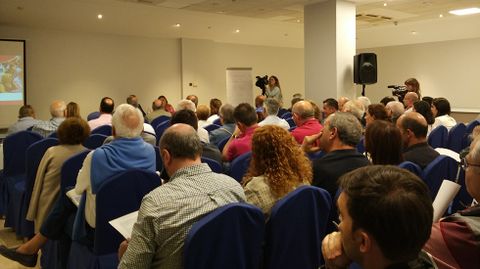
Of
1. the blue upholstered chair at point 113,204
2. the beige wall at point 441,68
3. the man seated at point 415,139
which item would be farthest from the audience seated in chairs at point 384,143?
the beige wall at point 441,68

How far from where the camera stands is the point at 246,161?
3.31 meters

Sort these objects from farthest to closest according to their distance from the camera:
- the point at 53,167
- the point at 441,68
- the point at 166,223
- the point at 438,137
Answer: the point at 441,68 < the point at 438,137 < the point at 53,167 < the point at 166,223

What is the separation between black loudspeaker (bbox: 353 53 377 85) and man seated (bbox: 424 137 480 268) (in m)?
8.05

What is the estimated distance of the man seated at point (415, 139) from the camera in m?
3.40

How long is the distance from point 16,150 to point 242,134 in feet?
7.86

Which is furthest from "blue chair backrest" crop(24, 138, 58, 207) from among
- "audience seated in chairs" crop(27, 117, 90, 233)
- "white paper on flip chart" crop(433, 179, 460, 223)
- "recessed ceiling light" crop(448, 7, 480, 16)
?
"recessed ceiling light" crop(448, 7, 480, 16)

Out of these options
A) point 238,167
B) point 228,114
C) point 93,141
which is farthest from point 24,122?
point 238,167

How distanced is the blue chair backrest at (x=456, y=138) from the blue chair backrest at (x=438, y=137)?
125 millimetres

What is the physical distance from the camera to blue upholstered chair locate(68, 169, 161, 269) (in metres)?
2.47

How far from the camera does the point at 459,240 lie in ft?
4.60

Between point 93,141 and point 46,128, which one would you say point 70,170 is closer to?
point 93,141

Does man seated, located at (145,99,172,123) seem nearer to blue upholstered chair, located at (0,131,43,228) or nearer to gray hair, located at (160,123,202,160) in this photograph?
blue upholstered chair, located at (0,131,43,228)

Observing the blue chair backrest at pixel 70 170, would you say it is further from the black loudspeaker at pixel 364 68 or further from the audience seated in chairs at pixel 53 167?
the black loudspeaker at pixel 364 68

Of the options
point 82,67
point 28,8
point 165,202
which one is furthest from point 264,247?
point 82,67
